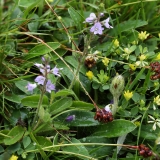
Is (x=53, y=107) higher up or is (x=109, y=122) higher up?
(x=53, y=107)

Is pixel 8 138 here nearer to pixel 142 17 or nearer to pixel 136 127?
pixel 136 127

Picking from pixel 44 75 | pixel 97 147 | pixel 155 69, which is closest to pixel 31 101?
pixel 44 75

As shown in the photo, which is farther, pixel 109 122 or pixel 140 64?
pixel 140 64

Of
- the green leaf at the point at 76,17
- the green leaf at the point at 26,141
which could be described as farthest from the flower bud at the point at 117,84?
the green leaf at the point at 76,17

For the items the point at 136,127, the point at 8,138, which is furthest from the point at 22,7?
the point at 136,127

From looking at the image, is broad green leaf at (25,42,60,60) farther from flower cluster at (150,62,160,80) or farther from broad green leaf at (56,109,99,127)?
flower cluster at (150,62,160,80)

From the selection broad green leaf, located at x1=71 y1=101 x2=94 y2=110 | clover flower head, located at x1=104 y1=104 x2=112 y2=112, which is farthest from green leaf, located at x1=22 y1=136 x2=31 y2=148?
clover flower head, located at x1=104 y1=104 x2=112 y2=112
